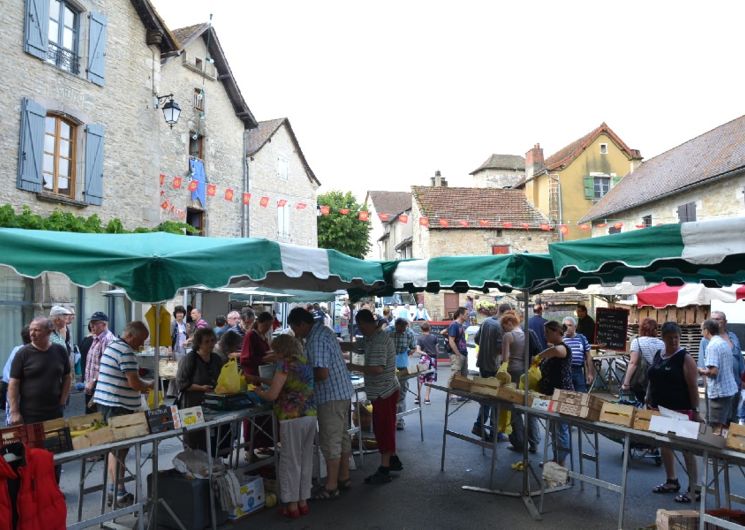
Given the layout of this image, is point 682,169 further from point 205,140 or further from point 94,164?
point 94,164

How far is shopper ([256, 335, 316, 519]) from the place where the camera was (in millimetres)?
5188

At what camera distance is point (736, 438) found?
4.04m

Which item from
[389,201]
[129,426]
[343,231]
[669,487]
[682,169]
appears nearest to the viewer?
[129,426]

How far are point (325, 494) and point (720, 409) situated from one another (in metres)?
4.83

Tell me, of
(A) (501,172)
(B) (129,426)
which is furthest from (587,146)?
(B) (129,426)

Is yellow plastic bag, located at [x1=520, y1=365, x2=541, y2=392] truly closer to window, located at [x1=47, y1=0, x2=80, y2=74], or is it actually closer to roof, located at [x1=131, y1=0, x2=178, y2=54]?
window, located at [x1=47, y1=0, x2=80, y2=74]

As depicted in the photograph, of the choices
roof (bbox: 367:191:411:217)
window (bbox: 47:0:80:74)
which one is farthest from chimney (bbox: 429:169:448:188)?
window (bbox: 47:0:80:74)

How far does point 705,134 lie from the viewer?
26.0 meters

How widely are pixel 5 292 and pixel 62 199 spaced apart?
2.19 metres

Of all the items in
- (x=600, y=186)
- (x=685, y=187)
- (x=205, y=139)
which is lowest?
(x=685, y=187)

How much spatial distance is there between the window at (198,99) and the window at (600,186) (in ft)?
73.3

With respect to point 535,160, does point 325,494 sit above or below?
below

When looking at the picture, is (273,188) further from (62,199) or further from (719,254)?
(719,254)

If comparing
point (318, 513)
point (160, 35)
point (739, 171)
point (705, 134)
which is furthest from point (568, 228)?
point (318, 513)
